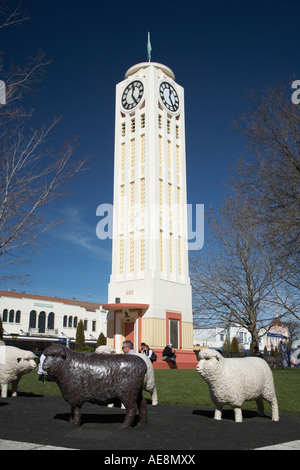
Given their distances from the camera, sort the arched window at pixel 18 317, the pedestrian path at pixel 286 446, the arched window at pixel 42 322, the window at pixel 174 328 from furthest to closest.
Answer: the arched window at pixel 42 322 < the arched window at pixel 18 317 < the window at pixel 174 328 < the pedestrian path at pixel 286 446

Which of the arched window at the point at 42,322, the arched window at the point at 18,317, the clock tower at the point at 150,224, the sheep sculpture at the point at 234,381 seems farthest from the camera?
the arched window at the point at 42,322

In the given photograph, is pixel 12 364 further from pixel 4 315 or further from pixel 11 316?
pixel 11 316

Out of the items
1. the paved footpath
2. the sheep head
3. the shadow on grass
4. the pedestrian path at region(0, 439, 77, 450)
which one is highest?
the sheep head

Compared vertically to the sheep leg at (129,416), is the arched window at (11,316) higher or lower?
higher

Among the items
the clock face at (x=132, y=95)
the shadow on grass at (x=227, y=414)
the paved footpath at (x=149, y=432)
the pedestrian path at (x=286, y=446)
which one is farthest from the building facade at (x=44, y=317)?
the pedestrian path at (x=286, y=446)

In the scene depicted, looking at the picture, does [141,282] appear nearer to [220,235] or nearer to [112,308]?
[112,308]

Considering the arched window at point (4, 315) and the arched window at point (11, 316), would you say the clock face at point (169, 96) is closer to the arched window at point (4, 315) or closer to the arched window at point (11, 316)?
the arched window at point (4, 315)

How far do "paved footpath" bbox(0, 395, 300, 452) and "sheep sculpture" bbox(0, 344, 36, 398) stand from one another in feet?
5.06

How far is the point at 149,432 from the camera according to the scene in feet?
18.6

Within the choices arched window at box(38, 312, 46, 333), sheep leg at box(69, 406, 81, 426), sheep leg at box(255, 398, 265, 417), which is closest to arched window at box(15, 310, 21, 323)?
arched window at box(38, 312, 46, 333)

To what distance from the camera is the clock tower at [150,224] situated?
31.6m

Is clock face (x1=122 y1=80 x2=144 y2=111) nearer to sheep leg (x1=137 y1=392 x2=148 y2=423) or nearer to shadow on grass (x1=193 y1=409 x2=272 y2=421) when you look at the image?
shadow on grass (x1=193 y1=409 x2=272 y2=421)

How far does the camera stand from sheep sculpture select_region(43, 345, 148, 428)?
19.8ft

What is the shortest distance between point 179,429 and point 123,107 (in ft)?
117
